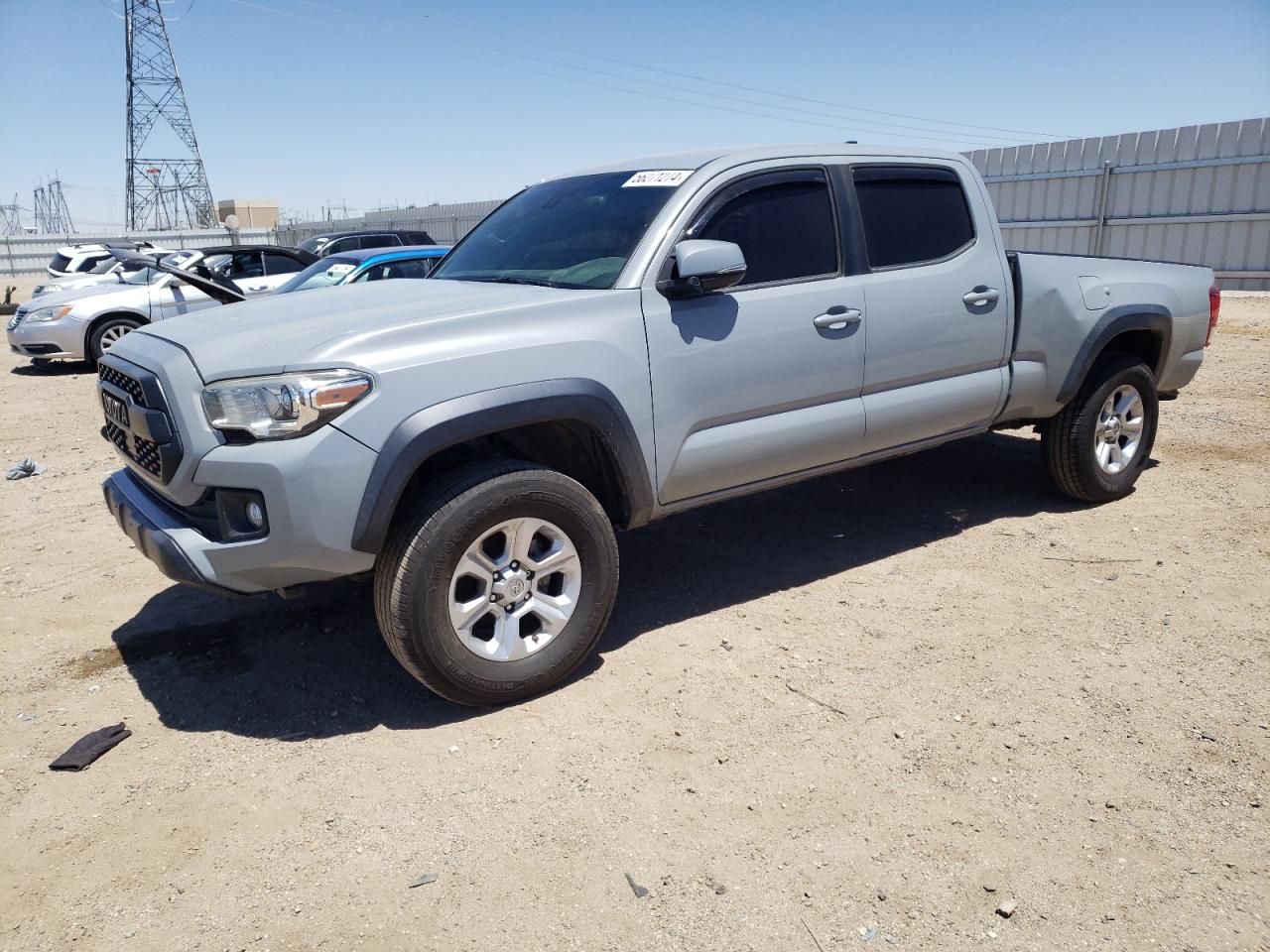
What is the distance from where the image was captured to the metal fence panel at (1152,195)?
14.2 metres

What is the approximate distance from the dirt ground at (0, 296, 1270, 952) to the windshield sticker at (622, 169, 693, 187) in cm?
188

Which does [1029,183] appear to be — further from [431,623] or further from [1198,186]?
[431,623]

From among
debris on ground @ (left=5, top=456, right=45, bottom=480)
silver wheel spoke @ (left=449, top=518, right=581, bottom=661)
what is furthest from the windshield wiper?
debris on ground @ (left=5, top=456, right=45, bottom=480)

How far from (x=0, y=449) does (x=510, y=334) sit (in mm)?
6618

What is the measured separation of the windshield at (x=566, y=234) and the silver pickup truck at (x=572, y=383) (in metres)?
0.02

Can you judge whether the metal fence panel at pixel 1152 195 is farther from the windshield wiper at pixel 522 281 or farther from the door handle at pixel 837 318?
the windshield wiper at pixel 522 281

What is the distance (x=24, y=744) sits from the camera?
135 inches

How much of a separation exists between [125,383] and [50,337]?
32.0ft

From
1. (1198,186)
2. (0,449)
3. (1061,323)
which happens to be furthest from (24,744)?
(1198,186)

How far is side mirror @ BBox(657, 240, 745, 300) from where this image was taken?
12.0 ft

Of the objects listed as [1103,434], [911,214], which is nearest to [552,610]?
[911,214]

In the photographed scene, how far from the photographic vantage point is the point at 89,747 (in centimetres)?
337

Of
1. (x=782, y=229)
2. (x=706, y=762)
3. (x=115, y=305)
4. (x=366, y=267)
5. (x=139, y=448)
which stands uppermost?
(x=782, y=229)

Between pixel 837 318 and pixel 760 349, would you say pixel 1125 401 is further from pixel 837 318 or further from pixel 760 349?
pixel 760 349
